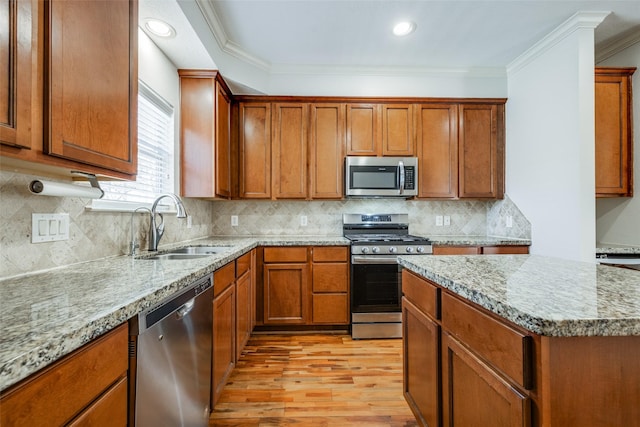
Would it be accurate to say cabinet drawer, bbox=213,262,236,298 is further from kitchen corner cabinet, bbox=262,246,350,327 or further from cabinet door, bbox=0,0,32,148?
cabinet door, bbox=0,0,32,148

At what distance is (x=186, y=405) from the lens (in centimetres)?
127

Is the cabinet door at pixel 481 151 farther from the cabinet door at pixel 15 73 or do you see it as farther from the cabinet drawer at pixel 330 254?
the cabinet door at pixel 15 73

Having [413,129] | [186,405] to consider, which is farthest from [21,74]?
[413,129]

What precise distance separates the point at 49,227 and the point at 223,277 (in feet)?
2.82

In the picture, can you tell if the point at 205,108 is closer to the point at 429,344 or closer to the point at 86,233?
the point at 86,233

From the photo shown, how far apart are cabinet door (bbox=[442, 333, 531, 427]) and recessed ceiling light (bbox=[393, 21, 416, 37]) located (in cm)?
247

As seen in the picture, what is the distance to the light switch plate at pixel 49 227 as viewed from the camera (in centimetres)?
126

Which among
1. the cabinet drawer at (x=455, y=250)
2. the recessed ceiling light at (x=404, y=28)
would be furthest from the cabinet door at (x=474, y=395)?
the recessed ceiling light at (x=404, y=28)

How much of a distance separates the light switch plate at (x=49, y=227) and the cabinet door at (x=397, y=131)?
2.77 metres

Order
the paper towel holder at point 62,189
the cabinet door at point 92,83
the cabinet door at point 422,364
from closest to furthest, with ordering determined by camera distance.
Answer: the cabinet door at point 92,83
the paper towel holder at point 62,189
the cabinet door at point 422,364

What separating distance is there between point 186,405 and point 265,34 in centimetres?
280

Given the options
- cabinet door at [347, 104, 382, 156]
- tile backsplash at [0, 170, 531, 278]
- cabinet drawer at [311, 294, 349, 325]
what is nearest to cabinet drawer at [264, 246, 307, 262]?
cabinet drawer at [311, 294, 349, 325]

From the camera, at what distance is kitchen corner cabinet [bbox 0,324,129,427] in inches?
21.2

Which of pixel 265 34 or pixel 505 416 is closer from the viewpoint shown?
pixel 505 416
